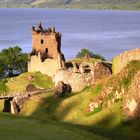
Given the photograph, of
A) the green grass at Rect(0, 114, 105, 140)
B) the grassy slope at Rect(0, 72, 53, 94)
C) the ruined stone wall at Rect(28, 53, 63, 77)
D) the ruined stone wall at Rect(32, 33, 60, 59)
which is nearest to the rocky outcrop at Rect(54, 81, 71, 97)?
the grassy slope at Rect(0, 72, 53, 94)

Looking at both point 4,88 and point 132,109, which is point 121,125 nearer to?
point 132,109

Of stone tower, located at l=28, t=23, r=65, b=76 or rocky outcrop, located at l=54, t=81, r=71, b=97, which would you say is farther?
stone tower, located at l=28, t=23, r=65, b=76

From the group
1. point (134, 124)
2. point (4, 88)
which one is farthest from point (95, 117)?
point (4, 88)

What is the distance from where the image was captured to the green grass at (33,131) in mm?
20670

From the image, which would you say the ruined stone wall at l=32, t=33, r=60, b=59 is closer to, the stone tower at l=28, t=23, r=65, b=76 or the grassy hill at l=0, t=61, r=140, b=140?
the stone tower at l=28, t=23, r=65, b=76

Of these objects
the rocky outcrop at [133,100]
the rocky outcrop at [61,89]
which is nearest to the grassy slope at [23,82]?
the rocky outcrop at [61,89]

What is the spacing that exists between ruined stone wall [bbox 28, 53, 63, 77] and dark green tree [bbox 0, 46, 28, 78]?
63.6ft

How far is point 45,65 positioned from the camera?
70.0m

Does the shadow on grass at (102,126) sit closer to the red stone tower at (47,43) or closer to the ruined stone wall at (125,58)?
the ruined stone wall at (125,58)

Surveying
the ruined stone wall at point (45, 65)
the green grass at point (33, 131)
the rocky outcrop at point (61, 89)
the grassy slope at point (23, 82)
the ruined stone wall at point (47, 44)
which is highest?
the green grass at point (33, 131)

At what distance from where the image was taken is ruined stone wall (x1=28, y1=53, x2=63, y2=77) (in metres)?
68.1

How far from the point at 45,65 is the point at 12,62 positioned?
23823mm

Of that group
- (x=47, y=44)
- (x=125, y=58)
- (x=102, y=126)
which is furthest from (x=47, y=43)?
(x=102, y=126)

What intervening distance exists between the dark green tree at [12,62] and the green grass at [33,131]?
6703cm
